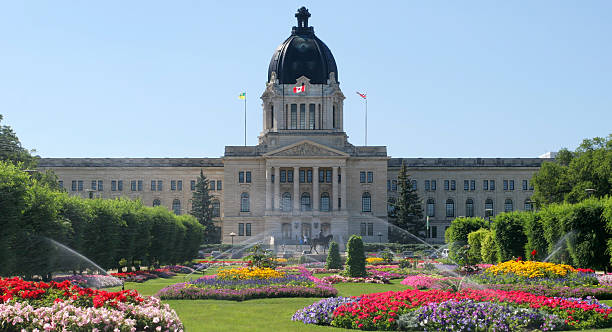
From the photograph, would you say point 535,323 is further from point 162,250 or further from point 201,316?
point 162,250

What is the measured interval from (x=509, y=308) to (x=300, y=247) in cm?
7068

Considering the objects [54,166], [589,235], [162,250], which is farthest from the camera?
[54,166]

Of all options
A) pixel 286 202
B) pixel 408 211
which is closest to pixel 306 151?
pixel 286 202

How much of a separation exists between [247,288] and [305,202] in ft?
256

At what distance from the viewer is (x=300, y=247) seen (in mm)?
89938

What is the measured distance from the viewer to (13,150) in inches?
2685

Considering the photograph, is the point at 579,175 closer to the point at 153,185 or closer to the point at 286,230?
the point at 286,230

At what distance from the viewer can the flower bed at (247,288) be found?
2916 cm

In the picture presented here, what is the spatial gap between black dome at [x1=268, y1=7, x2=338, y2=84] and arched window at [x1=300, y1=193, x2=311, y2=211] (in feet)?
56.0

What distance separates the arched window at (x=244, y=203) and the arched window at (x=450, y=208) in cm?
3042

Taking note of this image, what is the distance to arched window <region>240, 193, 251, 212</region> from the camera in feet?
357

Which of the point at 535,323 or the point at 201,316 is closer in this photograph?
the point at 535,323

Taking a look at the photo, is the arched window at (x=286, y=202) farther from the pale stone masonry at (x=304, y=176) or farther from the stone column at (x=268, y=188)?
the stone column at (x=268, y=188)

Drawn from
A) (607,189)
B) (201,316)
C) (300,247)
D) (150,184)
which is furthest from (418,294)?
(150,184)
